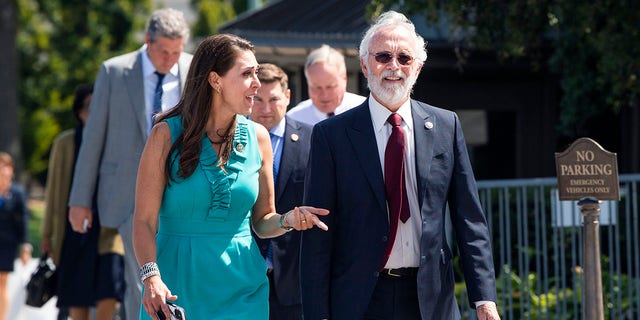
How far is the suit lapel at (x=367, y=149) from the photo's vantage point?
4391 millimetres

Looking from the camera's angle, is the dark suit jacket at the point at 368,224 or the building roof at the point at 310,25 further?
the building roof at the point at 310,25

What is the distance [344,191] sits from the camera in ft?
14.6

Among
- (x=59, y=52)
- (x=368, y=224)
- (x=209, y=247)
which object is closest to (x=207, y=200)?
(x=209, y=247)

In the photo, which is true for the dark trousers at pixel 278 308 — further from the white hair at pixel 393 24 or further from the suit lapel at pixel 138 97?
the white hair at pixel 393 24

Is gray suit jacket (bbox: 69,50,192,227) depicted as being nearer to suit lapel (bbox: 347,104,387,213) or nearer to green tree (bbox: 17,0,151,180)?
suit lapel (bbox: 347,104,387,213)

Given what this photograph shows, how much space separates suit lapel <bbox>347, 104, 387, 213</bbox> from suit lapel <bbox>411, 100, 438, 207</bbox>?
0.15 metres

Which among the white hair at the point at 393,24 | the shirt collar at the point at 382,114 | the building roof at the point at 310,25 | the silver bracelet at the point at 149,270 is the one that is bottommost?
the silver bracelet at the point at 149,270

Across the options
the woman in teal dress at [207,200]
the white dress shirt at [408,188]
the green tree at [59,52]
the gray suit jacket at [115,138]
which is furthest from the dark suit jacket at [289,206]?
Result: the green tree at [59,52]

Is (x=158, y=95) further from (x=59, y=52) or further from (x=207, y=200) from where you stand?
(x=59, y=52)

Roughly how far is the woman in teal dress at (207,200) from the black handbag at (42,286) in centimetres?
418

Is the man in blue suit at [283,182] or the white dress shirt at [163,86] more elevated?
the white dress shirt at [163,86]

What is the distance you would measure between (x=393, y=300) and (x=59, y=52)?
97.9 ft

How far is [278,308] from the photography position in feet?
19.2

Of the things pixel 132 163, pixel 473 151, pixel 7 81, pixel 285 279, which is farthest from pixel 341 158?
pixel 7 81
